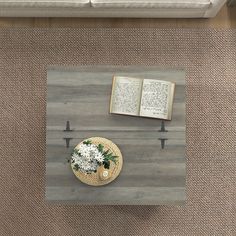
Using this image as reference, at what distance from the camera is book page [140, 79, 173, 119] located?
199 cm

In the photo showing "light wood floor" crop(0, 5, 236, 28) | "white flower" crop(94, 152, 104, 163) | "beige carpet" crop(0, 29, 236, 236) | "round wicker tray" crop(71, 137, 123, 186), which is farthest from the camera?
"light wood floor" crop(0, 5, 236, 28)

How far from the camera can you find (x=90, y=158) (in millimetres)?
1811

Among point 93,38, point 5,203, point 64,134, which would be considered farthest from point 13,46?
point 5,203

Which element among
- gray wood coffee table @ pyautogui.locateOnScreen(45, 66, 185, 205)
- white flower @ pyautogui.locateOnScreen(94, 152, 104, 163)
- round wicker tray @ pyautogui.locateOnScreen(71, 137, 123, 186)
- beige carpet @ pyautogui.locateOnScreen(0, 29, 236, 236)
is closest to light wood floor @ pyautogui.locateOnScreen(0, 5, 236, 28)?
beige carpet @ pyautogui.locateOnScreen(0, 29, 236, 236)

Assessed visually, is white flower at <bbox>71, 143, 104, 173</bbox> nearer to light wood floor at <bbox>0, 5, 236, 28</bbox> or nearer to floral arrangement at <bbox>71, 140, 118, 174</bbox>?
floral arrangement at <bbox>71, 140, 118, 174</bbox>

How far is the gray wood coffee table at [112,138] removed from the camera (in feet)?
6.46

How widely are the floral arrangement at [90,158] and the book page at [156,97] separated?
12.4 inches

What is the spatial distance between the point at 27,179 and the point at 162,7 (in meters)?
1.34

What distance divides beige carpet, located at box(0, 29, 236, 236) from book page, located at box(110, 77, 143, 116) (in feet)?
1.68

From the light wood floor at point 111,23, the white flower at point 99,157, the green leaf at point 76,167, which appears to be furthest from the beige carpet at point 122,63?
the white flower at point 99,157

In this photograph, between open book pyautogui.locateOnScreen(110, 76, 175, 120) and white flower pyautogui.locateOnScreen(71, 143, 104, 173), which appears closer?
white flower pyautogui.locateOnScreen(71, 143, 104, 173)

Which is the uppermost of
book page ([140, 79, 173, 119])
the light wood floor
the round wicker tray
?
the light wood floor

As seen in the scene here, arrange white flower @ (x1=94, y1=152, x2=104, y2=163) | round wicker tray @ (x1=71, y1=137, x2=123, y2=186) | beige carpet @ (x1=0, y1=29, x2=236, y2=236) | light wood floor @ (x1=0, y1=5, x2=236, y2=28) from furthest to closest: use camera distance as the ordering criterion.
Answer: light wood floor @ (x1=0, y1=5, x2=236, y2=28) < beige carpet @ (x1=0, y1=29, x2=236, y2=236) < round wicker tray @ (x1=71, y1=137, x2=123, y2=186) < white flower @ (x1=94, y1=152, x2=104, y2=163)

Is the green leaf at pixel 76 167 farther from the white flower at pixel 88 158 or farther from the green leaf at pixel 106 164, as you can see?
the green leaf at pixel 106 164
